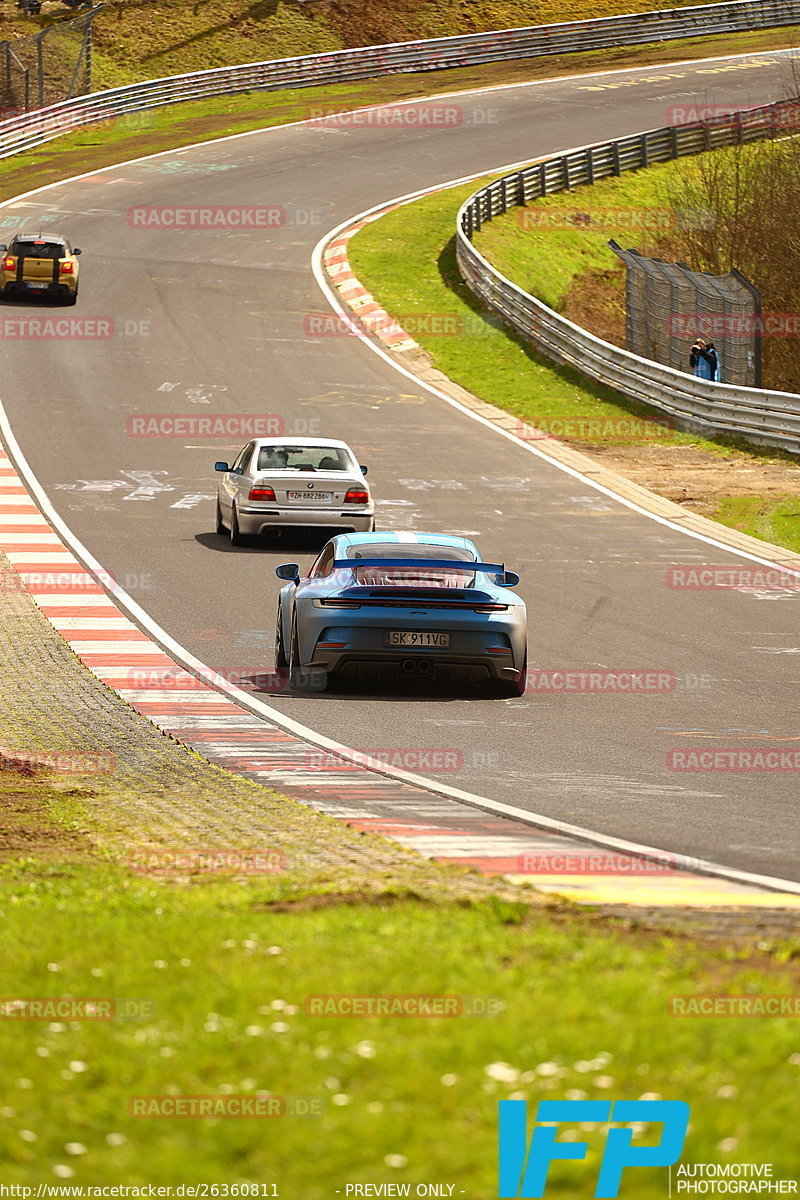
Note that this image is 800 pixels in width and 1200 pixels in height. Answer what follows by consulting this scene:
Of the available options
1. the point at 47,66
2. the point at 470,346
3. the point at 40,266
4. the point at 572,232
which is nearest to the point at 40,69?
the point at 47,66

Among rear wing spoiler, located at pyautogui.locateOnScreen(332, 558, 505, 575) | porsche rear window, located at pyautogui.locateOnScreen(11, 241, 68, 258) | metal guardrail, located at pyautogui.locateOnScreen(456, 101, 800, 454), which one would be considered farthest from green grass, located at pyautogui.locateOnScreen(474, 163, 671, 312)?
rear wing spoiler, located at pyautogui.locateOnScreen(332, 558, 505, 575)

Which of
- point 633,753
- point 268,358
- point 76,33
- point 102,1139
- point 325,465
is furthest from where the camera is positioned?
point 76,33

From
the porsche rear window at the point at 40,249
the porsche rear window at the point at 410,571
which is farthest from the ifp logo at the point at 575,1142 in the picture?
the porsche rear window at the point at 40,249

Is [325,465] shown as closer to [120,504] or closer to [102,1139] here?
[120,504]

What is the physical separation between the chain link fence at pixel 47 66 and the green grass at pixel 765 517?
4260cm

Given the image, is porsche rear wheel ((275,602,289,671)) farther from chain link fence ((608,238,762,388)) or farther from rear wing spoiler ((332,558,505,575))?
chain link fence ((608,238,762,388))

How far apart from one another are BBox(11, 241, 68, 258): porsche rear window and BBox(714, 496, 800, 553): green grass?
810 inches

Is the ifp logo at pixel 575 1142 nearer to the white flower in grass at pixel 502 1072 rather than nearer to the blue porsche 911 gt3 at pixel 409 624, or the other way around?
the white flower in grass at pixel 502 1072

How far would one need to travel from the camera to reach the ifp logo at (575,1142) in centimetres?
380

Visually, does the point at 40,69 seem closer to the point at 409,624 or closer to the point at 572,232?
the point at 572,232

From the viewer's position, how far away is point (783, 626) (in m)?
17.1

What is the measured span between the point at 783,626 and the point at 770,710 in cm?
447

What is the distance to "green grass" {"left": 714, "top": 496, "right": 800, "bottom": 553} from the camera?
2303 centimetres

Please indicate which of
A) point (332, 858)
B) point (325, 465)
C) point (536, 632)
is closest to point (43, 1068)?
point (332, 858)
